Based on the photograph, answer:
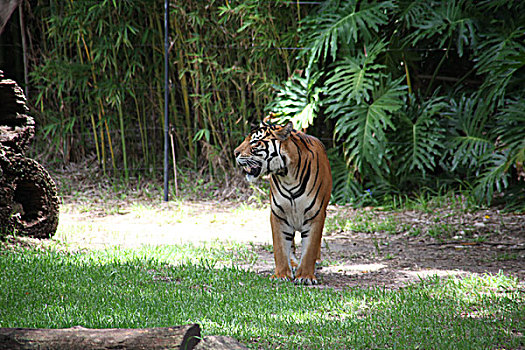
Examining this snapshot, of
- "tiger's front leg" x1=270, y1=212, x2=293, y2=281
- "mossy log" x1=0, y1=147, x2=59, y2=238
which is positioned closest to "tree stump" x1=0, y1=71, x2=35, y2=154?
"mossy log" x1=0, y1=147, x2=59, y2=238

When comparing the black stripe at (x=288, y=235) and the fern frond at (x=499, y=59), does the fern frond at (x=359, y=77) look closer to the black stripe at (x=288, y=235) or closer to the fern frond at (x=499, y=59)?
the fern frond at (x=499, y=59)

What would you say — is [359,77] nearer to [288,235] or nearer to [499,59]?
[499,59]

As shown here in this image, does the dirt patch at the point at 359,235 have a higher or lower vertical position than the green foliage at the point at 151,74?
lower

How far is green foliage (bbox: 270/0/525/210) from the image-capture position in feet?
21.7

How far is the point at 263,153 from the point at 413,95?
12.6 ft

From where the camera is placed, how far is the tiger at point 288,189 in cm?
407

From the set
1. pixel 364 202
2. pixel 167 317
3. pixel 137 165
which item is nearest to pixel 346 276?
pixel 167 317

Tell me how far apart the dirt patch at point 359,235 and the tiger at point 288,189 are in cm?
27

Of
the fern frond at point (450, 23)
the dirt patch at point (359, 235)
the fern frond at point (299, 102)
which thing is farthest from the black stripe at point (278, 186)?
the fern frond at point (450, 23)

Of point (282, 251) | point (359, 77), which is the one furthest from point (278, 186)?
point (359, 77)

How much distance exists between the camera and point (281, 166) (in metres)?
4.12

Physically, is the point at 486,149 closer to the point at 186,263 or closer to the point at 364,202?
the point at 364,202

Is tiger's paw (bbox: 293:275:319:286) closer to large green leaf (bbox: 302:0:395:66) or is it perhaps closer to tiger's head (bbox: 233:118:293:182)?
tiger's head (bbox: 233:118:293:182)

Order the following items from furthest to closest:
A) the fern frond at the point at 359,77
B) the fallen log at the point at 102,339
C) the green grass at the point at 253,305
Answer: the fern frond at the point at 359,77 < the green grass at the point at 253,305 < the fallen log at the point at 102,339
